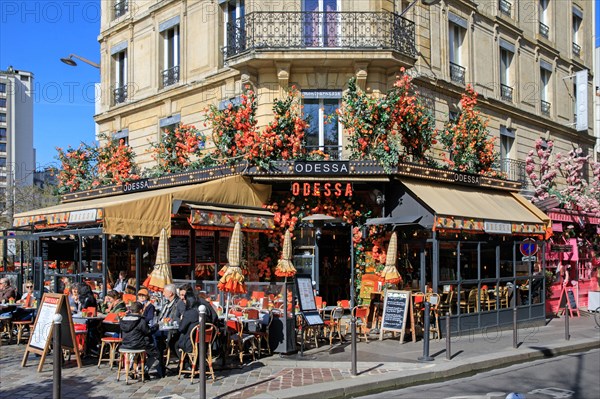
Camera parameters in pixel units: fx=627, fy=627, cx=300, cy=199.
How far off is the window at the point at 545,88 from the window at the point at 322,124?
35.9 feet

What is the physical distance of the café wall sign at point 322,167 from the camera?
14078mm

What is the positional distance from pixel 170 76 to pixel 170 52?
0.86 metres

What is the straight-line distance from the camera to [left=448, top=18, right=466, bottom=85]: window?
61.5ft

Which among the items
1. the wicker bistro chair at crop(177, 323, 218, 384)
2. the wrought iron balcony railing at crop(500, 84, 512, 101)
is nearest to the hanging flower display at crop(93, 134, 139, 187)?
the wicker bistro chair at crop(177, 323, 218, 384)

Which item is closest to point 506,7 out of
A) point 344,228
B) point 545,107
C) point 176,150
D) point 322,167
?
point 545,107

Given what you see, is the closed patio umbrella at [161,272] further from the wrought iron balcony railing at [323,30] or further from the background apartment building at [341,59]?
the wrought iron balcony railing at [323,30]

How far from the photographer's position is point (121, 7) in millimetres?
21922

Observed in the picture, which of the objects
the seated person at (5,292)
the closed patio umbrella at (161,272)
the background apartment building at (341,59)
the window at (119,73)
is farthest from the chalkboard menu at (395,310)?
the window at (119,73)

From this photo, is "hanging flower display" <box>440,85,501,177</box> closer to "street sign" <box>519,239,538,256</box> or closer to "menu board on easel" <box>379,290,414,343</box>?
"street sign" <box>519,239,538,256</box>

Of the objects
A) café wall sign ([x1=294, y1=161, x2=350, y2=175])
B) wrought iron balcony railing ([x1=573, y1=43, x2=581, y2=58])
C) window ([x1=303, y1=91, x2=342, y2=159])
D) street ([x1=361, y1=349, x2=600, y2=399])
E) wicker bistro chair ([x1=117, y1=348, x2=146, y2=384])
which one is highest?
wrought iron balcony railing ([x1=573, y1=43, x2=581, y2=58])

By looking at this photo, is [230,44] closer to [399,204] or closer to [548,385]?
[399,204]

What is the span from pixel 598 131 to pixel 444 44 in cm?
1431

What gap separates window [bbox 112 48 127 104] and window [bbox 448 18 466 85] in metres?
10.9

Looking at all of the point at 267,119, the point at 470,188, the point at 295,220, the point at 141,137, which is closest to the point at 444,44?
the point at 470,188
